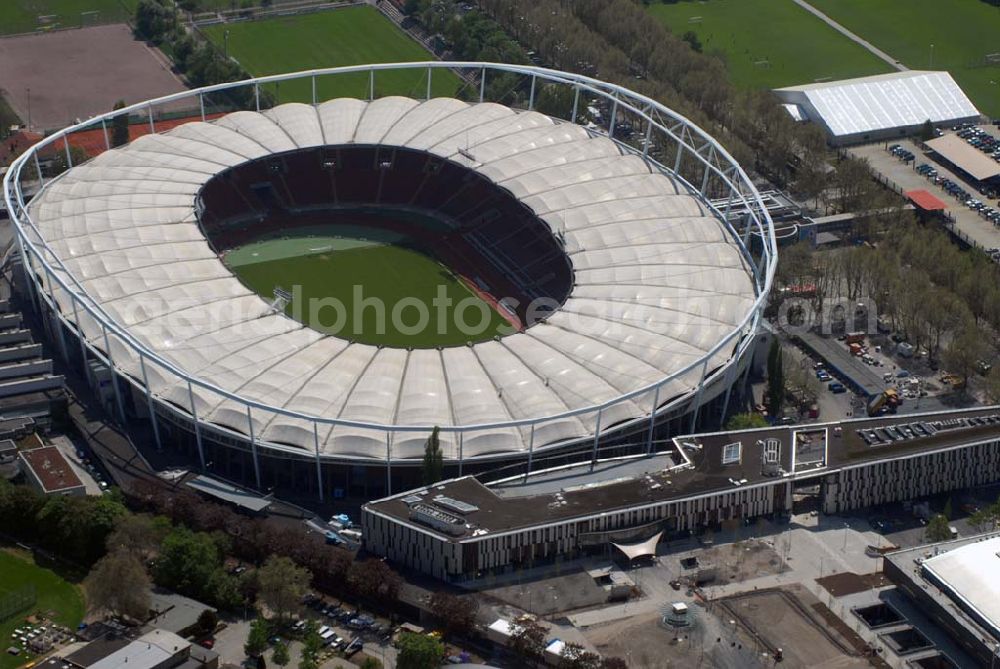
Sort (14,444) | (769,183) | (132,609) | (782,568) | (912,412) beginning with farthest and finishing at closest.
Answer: (769,183) < (912,412) < (14,444) < (782,568) < (132,609)

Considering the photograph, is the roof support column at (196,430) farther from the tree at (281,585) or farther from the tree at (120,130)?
the tree at (120,130)

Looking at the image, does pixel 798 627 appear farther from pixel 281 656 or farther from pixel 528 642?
pixel 281 656

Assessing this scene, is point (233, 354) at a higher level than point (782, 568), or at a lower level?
higher

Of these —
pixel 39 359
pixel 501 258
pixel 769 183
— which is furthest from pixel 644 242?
pixel 39 359

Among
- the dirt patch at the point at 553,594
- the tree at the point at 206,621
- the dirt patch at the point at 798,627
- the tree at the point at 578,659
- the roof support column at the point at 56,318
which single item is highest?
the roof support column at the point at 56,318

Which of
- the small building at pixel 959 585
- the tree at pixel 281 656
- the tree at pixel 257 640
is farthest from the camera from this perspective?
the small building at pixel 959 585

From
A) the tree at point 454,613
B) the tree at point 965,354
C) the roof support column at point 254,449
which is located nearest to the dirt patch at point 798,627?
the tree at point 454,613

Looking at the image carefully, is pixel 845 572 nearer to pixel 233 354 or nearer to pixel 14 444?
pixel 233 354
